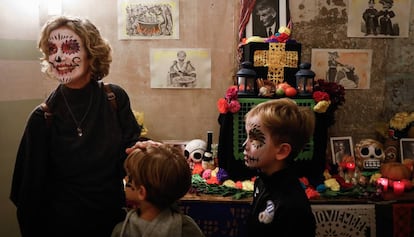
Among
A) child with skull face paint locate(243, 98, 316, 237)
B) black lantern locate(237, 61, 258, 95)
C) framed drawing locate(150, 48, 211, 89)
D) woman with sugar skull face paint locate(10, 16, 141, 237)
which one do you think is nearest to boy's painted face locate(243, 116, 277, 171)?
child with skull face paint locate(243, 98, 316, 237)

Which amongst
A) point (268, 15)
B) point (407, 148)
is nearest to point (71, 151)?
point (268, 15)

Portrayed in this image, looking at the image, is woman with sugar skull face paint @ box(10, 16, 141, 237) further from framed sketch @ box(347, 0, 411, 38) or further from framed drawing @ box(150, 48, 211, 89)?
framed sketch @ box(347, 0, 411, 38)

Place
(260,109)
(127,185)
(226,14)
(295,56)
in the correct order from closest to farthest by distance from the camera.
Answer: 1. (127,185)
2. (260,109)
3. (295,56)
4. (226,14)

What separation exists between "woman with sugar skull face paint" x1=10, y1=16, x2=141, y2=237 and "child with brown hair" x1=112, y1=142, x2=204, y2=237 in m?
0.20

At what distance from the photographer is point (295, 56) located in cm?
222

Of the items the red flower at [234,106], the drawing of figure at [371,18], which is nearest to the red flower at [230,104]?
the red flower at [234,106]

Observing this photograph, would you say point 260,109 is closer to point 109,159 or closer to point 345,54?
point 109,159

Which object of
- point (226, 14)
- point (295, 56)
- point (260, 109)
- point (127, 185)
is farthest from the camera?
point (226, 14)

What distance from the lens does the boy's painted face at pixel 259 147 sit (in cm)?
135

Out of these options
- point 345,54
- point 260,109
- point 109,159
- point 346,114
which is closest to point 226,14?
point 345,54

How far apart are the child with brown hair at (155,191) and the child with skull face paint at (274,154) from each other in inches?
9.4

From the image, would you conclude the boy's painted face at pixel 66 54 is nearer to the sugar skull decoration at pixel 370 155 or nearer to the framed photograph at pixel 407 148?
the sugar skull decoration at pixel 370 155

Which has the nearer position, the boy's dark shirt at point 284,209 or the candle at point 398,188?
the boy's dark shirt at point 284,209

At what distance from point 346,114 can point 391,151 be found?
349 mm
